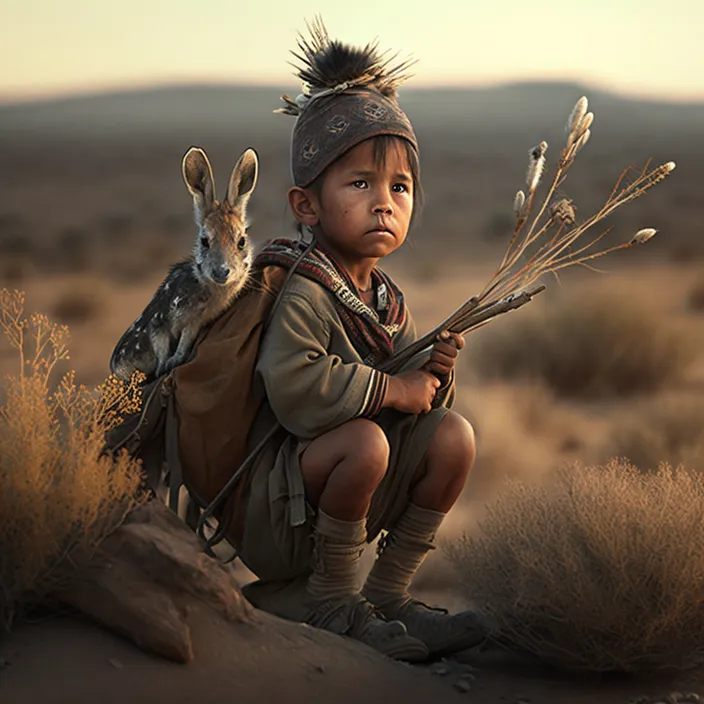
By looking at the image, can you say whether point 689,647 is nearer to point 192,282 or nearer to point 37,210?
point 192,282

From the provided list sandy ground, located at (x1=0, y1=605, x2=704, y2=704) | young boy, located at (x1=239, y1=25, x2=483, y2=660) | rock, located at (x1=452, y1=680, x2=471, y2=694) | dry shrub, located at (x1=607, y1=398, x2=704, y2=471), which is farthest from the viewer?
dry shrub, located at (x1=607, y1=398, x2=704, y2=471)

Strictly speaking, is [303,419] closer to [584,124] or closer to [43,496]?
[43,496]

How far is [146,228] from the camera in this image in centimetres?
2905

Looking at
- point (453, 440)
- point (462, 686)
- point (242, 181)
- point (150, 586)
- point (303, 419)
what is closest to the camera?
point (150, 586)

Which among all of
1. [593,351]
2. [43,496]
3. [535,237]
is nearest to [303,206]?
[535,237]

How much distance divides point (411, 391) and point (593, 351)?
6.97 meters

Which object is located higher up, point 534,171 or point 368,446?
point 534,171

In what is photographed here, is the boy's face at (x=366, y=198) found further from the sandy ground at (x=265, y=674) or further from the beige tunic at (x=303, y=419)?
the sandy ground at (x=265, y=674)

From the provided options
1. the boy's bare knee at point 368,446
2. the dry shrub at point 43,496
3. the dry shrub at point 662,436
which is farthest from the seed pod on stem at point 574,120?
the dry shrub at point 662,436

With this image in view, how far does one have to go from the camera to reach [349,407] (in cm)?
407

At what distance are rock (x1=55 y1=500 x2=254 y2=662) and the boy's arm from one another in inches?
23.3

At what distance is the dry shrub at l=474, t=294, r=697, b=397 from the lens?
35.6 ft

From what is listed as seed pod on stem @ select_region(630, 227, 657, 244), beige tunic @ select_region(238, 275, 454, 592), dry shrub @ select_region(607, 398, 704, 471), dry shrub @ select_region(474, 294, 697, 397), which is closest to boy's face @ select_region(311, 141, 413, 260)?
beige tunic @ select_region(238, 275, 454, 592)

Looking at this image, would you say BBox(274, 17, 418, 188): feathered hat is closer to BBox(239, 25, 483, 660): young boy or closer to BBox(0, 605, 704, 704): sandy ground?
BBox(239, 25, 483, 660): young boy
